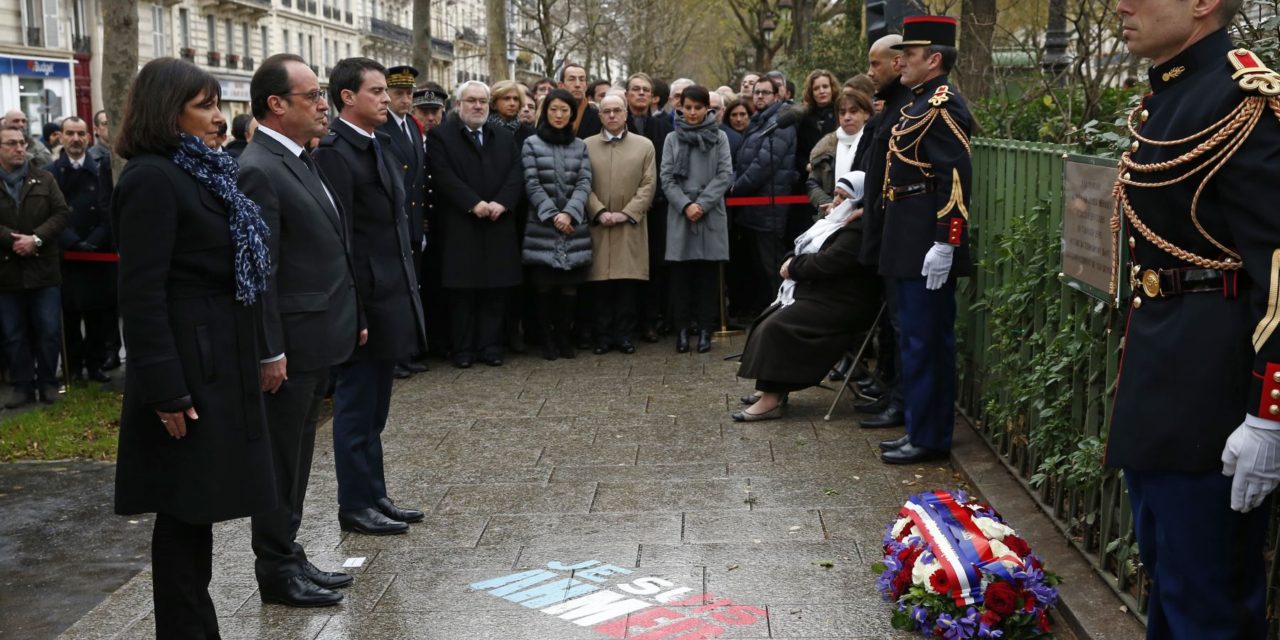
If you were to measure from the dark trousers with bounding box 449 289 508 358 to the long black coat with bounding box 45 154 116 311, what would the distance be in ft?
8.96

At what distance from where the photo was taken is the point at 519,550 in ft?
20.3

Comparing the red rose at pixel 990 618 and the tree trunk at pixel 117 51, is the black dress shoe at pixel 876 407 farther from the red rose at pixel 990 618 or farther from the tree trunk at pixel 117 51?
the tree trunk at pixel 117 51

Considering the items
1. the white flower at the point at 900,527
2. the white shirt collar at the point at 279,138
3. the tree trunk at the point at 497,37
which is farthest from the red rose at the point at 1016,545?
the tree trunk at the point at 497,37

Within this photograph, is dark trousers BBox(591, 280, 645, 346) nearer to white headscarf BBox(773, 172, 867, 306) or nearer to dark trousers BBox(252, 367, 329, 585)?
white headscarf BBox(773, 172, 867, 306)

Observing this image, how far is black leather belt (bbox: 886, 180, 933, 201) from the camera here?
290 inches

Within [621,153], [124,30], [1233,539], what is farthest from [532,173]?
[1233,539]

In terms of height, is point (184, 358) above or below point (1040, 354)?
above

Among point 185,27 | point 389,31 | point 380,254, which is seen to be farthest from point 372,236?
point 389,31

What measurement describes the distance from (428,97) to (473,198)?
62.3 inches

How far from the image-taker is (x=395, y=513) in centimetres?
663

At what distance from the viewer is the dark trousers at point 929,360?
294 inches

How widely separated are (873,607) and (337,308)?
2.37 metres

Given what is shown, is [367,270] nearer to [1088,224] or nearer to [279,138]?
[279,138]

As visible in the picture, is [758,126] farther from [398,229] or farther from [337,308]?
[337,308]
